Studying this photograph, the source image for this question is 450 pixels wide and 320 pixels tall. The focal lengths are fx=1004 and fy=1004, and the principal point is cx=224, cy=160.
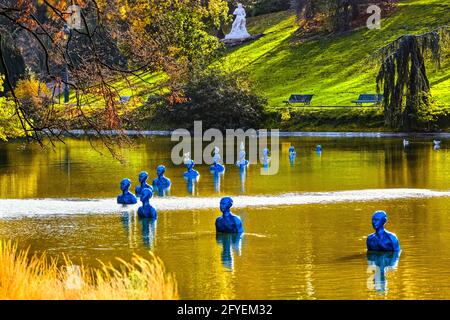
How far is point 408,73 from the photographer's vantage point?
6488 cm

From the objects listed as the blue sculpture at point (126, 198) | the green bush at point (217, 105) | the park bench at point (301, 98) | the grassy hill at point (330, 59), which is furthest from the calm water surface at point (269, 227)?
the grassy hill at point (330, 59)

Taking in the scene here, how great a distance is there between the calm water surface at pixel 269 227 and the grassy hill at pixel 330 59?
34.6 meters

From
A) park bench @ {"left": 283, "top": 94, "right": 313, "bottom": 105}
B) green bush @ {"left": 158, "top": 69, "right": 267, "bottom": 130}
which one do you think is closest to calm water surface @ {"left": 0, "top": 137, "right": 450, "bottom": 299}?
green bush @ {"left": 158, "top": 69, "right": 267, "bottom": 130}

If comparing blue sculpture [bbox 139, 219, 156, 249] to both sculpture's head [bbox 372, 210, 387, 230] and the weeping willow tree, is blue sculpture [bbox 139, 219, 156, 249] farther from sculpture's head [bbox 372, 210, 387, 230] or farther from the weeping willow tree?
the weeping willow tree

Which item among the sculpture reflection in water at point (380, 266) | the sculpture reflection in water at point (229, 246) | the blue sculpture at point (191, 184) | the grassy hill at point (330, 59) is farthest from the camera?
the grassy hill at point (330, 59)

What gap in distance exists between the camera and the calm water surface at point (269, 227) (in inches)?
854

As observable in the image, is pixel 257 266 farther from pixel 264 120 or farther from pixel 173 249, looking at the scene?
pixel 264 120

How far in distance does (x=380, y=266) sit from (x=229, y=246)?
4551mm

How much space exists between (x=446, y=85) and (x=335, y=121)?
11350 millimetres

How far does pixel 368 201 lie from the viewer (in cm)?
3509

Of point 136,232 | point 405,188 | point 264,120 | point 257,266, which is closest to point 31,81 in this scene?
point 264,120

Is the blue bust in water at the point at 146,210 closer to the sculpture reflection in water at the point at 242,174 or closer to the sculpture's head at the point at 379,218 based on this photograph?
the sculpture's head at the point at 379,218

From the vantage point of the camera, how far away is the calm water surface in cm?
2170

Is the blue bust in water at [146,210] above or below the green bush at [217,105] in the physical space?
below
